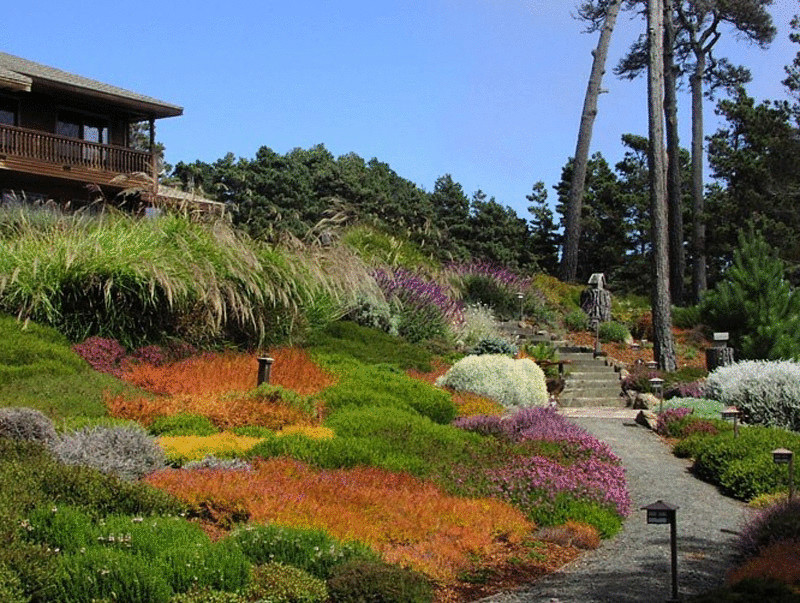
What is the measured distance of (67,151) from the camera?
25.3 meters

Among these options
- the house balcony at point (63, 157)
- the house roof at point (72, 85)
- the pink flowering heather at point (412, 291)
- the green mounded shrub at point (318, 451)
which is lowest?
the green mounded shrub at point (318, 451)

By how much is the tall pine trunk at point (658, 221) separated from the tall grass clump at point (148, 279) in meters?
8.90

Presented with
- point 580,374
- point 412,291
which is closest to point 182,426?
point 412,291

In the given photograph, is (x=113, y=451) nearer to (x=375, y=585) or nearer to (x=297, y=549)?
(x=297, y=549)

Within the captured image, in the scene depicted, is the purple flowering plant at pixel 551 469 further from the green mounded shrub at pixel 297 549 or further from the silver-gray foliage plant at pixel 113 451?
the silver-gray foliage plant at pixel 113 451

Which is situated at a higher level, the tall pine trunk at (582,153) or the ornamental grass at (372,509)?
the tall pine trunk at (582,153)

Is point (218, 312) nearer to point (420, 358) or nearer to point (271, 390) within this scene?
point (271, 390)

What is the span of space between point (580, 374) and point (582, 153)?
14.5m

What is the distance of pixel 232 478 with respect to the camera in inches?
273

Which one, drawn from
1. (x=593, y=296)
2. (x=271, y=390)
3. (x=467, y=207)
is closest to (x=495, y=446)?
(x=271, y=390)

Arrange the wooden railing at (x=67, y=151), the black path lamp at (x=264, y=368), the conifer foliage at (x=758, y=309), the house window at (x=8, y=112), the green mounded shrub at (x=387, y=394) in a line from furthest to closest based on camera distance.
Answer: the house window at (x=8, y=112)
the wooden railing at (x=67, y=151)
the conifer foliage at (x=758, y=309)
the green mounded shrub at (x=387, y=394)
the black path lamp at (x=264, y=368)

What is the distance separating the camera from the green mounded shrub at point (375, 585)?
5.16 meters

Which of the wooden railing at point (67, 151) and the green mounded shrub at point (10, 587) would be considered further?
the wooden railing at point (67, 151)

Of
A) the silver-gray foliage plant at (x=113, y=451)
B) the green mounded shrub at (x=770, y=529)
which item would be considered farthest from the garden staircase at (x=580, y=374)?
the silver-gray foliage plant at (x=113, y=451)
